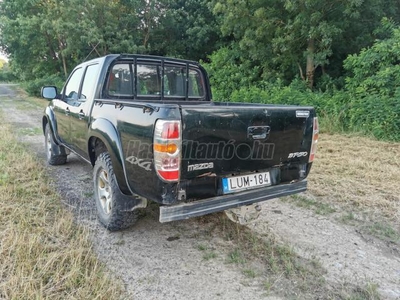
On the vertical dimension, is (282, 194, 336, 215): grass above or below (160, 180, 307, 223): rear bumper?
below

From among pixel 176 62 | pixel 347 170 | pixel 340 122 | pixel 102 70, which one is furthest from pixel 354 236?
pixel 340 122

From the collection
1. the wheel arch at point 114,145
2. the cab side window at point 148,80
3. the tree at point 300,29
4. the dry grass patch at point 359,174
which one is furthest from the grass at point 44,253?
the tree at point 300,29

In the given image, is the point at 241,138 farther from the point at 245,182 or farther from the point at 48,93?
the point at 48,93

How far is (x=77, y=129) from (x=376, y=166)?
4786mm

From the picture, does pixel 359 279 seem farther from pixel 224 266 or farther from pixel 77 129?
pixel 77 129

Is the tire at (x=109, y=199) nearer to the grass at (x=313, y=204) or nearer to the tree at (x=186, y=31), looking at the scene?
the grass at (x=313, y=204)

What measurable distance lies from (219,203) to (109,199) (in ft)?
4.13

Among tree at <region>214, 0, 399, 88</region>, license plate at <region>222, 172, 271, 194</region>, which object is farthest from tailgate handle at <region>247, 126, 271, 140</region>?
tree at <region>214, 0, 399, 88</region>

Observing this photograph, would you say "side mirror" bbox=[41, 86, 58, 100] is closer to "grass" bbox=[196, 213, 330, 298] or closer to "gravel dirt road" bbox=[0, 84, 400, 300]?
"gravel dirt road" bbox=[0, 84, 400, 300]

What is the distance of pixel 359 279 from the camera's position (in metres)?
2.28

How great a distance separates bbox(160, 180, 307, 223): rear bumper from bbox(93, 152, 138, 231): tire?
0.75 meters

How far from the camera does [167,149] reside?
2039mm

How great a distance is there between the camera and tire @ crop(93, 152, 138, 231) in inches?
107

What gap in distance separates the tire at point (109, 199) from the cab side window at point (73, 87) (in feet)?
4.27
